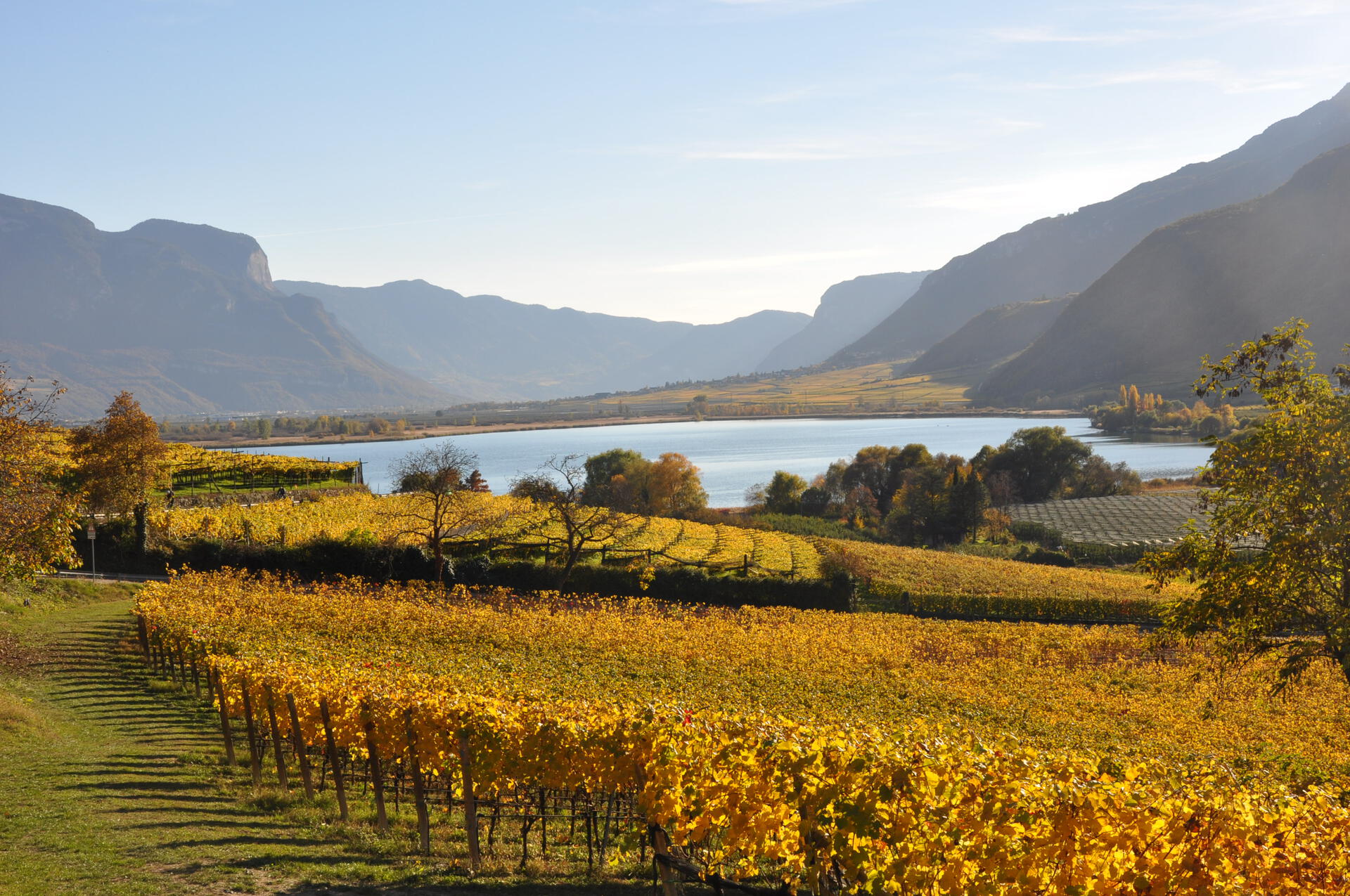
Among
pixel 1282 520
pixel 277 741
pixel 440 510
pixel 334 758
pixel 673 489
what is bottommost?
pixel 673 489

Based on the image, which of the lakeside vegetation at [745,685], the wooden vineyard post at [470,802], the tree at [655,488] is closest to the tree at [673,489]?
the tree at [655,488]

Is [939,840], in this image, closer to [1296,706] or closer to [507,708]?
[507,708]

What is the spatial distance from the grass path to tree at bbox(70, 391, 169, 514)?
2015 cm

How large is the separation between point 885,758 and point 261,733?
1214cm

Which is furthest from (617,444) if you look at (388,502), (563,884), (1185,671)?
(563,884)

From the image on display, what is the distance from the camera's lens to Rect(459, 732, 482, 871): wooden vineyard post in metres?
9.26

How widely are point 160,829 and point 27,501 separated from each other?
771cm

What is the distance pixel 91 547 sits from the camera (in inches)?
1378

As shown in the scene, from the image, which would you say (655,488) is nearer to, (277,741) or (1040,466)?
(1040,466)

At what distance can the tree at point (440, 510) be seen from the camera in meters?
35.9

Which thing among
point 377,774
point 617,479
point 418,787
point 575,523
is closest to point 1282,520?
point 418,787

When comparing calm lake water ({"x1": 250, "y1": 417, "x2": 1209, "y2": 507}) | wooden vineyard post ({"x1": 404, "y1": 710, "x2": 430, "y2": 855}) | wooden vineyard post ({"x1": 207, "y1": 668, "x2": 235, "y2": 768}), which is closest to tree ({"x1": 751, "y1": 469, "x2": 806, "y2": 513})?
calm lake water ({"x1": 250, "y1": 417, "x2": 1209, "y2": 507})

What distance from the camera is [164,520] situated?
37.8m

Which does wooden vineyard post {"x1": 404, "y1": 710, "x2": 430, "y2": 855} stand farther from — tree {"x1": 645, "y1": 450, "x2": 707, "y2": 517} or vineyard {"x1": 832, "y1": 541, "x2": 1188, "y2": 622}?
tree {"x1": 645, "y1": 450, "x2": 707, "y2": 517}
